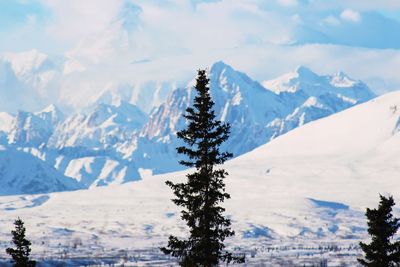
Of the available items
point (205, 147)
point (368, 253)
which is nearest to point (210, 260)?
point (205, 147)

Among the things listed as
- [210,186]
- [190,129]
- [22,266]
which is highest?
[190,129]

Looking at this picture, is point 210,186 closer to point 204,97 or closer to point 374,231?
point 204,97

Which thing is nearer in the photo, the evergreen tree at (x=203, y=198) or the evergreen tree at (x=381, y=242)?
the evergreen tree at (x=203, y=198)

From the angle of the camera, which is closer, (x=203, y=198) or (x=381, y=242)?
(x=203, y=198)

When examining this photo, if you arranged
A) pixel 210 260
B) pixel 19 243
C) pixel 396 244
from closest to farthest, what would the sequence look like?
pixel 210 260 → pixel 396 244 → pixel 19 243

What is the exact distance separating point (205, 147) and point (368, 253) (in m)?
18.9

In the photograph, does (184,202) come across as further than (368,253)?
No

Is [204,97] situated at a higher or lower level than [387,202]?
higher

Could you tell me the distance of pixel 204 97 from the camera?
188ft

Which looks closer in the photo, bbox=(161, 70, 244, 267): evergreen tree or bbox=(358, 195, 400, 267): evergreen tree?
bbox=(161, 70, 244, 267): evergreen tree

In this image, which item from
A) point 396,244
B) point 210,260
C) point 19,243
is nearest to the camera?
point 210,260

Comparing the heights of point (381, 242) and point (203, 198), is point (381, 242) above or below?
below

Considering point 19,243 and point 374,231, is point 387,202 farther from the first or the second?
point 19,243

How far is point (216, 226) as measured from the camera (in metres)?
56.3
